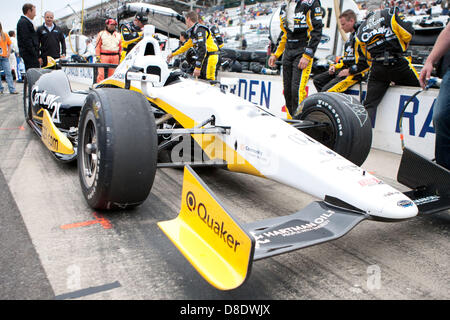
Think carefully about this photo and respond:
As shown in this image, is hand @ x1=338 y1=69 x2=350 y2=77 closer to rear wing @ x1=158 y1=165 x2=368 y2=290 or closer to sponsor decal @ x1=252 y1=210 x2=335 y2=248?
rear wing @ x1=158 y1=165 x2=368 y2=290

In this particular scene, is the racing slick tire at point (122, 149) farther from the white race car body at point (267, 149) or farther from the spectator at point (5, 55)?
the spectator at point (5, 55)

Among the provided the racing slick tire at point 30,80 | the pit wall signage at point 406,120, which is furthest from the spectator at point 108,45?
the pit wall signage at point 406,120

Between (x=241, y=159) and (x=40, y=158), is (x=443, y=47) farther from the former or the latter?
(x=40, y=158)

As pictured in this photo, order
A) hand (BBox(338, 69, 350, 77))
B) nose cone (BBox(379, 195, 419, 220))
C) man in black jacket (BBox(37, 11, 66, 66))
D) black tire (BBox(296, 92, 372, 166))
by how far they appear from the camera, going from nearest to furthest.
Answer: nose cone (BBox(379, 195, 419, 220)) < black tire (BBox(296, 92, 372, 166)) < hand (BBox(338, 69, 350, 77)) < man in black jacket (BBox(37, 11, 66, 66))

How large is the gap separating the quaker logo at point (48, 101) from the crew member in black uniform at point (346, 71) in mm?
3342

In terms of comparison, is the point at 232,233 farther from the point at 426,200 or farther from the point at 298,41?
the point at 298,41

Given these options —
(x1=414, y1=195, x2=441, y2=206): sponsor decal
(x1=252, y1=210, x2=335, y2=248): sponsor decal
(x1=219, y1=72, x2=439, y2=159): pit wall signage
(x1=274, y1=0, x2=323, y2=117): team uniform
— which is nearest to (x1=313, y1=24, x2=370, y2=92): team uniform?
(x1=219, y1=72, x2=439, y2=159): pit wall signage

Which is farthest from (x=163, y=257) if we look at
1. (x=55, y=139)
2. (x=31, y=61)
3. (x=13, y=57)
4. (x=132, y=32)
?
(x=13, y=57)

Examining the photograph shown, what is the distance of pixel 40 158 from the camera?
3.77 meters

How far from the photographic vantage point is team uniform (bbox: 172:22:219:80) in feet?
21.1

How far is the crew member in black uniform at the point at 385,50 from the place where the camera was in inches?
172

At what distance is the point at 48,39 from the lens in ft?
24.3

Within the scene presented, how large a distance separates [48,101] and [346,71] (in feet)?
11.9

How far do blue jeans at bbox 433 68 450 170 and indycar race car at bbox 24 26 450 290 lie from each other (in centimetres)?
49
